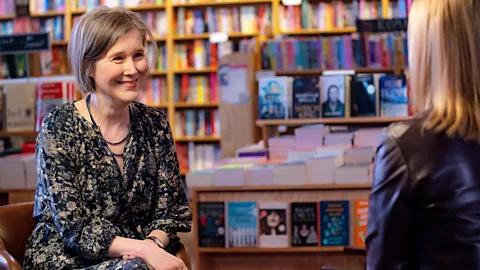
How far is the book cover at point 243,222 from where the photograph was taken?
4.33 meters

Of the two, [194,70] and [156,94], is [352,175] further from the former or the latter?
[156,94]

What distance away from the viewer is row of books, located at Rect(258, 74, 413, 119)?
15.9 ft

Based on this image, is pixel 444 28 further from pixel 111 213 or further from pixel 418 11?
pixel 111 213

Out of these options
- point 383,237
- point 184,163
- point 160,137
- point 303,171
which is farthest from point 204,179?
point 184,163

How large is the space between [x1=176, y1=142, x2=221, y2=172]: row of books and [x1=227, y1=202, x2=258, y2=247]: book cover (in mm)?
3459

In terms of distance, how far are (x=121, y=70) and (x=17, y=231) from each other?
0.64 metres

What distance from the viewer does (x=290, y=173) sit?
Answer: 427cm

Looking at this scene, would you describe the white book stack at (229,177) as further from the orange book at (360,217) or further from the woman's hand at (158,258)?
the woman's hand at (158,258)

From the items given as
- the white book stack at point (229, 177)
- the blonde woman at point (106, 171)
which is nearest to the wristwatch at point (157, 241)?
the blonde woman at point (106, 171)

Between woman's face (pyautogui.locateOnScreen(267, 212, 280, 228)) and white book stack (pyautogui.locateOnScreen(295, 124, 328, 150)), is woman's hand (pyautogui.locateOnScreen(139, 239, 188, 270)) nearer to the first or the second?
woman's face (pyautogui.locateOnScreen(267, 212, 280, 228))

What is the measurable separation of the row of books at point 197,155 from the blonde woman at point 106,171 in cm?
542

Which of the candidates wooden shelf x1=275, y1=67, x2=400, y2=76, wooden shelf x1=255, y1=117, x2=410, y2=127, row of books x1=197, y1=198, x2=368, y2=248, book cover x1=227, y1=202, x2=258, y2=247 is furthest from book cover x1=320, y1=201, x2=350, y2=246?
wooden shelf x1=275, y1=67, x2=400, y2=76

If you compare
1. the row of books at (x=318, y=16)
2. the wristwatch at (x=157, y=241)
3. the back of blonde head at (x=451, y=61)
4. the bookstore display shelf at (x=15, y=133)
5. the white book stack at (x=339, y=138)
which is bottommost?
the wristwatch at (x=157, y=241)

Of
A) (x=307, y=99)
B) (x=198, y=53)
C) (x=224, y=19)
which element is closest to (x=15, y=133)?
(x=307, y=99)
